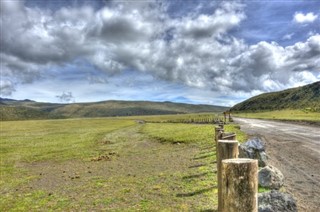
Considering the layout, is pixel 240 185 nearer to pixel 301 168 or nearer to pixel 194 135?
pixel 301 168

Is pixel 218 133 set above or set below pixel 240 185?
above

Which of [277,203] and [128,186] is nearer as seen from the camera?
[277,203]

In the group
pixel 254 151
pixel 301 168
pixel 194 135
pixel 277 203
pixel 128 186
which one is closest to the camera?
pixel 277 203

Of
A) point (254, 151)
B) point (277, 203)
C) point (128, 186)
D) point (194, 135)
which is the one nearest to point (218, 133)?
point (254, 151)

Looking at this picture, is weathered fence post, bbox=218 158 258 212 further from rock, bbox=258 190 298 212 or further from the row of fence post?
rock, bbox=258 190 298 212

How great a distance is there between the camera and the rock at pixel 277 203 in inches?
363

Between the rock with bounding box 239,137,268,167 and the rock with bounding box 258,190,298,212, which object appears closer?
the rock with bounding box 258,190,298,212

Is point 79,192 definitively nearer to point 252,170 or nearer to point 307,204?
point 307,204

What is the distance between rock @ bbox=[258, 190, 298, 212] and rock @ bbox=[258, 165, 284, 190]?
9.51 feet

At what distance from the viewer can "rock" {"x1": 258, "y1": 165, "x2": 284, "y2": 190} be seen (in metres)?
Answer: 12.4

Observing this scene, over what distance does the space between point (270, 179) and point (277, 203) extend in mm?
3293

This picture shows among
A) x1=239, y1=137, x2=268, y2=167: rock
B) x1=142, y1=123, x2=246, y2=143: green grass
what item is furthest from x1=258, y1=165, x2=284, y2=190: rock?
x1=142, y1=123, x2=246, y2=143: green grass

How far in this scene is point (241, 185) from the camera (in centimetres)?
493

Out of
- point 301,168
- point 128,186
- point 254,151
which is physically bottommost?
point 128,186
